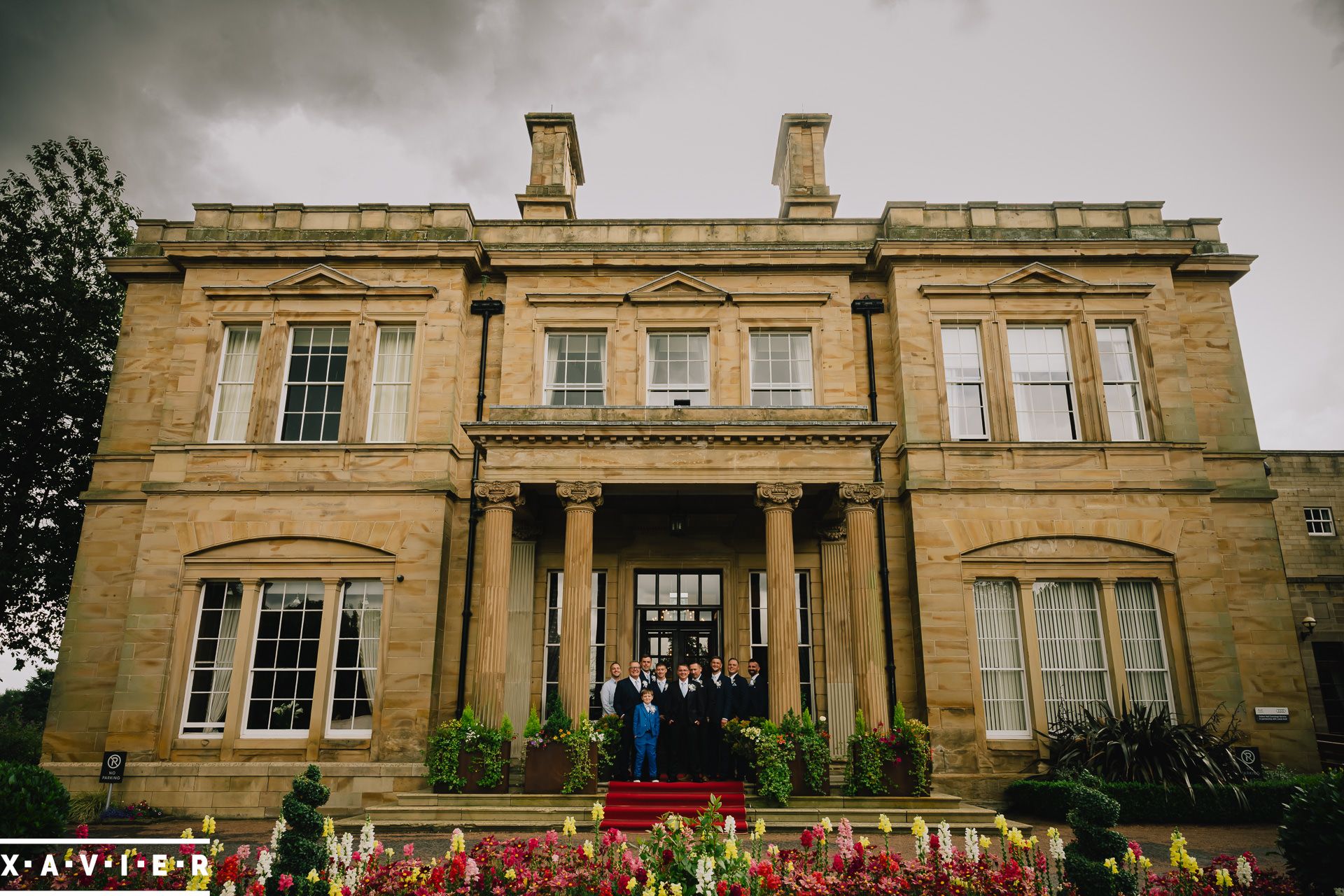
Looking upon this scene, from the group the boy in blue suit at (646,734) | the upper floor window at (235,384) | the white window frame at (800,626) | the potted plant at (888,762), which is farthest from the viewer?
the upper floor window at (235,384)

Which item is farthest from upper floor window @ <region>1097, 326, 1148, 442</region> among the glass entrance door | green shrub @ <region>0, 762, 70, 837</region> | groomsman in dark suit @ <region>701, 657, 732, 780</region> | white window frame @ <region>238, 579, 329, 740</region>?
green shrub @ <region>0, 762, 70, 837</region>

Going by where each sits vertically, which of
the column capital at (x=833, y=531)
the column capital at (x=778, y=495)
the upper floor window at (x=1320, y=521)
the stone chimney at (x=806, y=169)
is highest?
the stone chimney at (x=806, y=169)

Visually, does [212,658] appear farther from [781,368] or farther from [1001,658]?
[1001,658]

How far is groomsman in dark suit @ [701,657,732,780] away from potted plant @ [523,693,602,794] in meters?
1.76

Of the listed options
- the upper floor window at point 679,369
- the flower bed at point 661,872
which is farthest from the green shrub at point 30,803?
the upper floor window at point 679,369

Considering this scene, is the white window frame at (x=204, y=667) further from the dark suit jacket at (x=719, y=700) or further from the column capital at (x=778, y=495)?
the column capital at (x=778, y=495)

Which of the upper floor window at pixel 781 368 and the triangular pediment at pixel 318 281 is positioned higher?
the triangular pediment at pixel 318 281

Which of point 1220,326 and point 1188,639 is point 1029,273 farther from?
point 1188,639

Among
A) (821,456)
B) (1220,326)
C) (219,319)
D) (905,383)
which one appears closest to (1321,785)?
(821,456)

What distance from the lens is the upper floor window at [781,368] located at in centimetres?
1573

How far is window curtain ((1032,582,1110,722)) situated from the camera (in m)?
14.1

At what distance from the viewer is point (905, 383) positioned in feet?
50.2

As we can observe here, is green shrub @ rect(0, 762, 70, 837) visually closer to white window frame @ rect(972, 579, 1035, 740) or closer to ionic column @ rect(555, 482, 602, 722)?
ionic column @ rect(555, 482, 602, 722)

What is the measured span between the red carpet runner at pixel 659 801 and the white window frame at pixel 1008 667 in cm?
516
